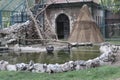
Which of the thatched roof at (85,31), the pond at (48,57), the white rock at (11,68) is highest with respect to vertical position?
the thatched roof at (85,31)

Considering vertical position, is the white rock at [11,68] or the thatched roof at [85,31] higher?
the thatched roof at [85,31]

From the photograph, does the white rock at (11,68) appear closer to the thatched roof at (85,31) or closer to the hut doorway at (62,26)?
the thatched roof at (85,31)

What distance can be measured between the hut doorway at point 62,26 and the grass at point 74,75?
2467 centimetres

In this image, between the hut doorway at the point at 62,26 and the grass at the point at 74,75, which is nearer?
the grass at the point at 74,75

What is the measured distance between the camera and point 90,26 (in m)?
22.3

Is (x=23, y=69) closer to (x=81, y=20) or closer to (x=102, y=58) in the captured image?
(x=102, y=58)

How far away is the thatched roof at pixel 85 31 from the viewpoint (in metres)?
21.5

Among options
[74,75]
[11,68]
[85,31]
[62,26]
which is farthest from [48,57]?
[62,26]

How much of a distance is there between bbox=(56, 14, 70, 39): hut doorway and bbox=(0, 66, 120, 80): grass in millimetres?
24666

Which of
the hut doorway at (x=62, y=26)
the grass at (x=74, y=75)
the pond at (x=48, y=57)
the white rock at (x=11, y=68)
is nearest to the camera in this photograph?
the grass at (x=74, y=75)

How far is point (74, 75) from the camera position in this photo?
8.98 meters

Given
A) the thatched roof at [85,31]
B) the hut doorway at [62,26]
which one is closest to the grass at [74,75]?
the thatched roof at [85,31]

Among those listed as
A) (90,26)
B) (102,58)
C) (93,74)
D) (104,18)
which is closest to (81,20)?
(90,26)

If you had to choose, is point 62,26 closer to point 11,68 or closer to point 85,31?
point 85,31
